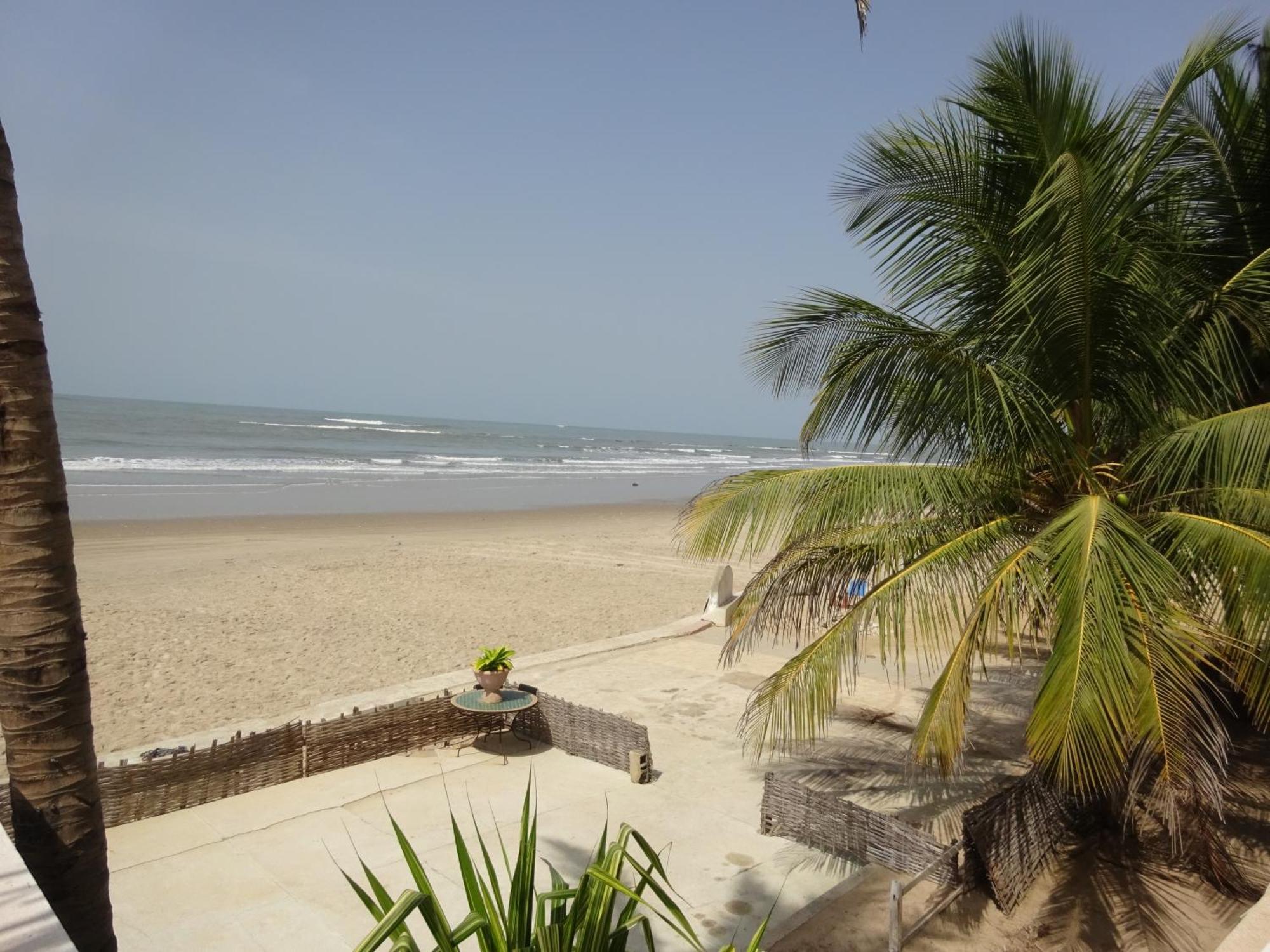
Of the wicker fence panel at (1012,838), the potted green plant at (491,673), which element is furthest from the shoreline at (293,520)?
the wicker fence panel at (1012,838)

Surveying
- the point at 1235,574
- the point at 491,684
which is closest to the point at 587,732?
the point at 491,684

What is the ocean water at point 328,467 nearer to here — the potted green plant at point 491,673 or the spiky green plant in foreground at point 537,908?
the potted green plant at point 491,673

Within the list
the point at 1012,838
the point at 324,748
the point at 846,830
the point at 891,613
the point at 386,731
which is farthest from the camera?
the point at 386,731

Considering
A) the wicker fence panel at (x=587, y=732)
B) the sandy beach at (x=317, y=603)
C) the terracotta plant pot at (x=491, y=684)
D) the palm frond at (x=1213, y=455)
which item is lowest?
the sandy beach at (x=317, y=603)

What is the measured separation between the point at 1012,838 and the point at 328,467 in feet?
123

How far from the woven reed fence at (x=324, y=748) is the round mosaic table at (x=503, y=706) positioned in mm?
63

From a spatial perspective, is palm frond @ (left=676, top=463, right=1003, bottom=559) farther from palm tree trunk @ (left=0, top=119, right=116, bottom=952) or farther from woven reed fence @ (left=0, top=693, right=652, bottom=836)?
palm tree trunk @ (left=0, top=119, right=116, bottom=952)

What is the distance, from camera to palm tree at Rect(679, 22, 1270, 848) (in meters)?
4.16

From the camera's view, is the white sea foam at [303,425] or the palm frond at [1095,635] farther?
the white sea foam at [303,425]

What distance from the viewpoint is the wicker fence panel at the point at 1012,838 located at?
5.09m

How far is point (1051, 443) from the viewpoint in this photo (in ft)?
16.9

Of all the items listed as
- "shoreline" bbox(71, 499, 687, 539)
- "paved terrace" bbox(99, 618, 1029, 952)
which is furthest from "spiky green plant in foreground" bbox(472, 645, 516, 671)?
"shoreline" bbox(71, 499, 687, 539)

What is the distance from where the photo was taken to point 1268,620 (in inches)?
155

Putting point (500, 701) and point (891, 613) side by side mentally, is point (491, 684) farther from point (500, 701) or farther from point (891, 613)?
point (891, 613)
